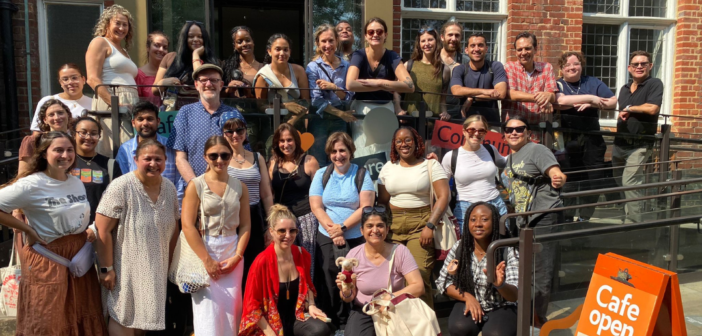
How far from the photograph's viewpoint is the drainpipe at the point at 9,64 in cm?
693

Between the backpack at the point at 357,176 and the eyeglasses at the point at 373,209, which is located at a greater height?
the backpack at the point at 357,176

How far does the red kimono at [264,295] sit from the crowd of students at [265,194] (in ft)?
0.03

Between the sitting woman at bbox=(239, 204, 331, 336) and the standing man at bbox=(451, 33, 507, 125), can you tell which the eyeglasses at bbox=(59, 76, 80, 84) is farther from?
the standing man at bbox=(451, 33, 507, 125)

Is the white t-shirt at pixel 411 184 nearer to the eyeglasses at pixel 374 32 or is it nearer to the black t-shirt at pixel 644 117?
the eyeglasses at pixel 374 32

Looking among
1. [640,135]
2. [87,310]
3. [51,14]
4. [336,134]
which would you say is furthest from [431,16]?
[87,310]

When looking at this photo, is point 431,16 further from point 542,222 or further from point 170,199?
point 170,199

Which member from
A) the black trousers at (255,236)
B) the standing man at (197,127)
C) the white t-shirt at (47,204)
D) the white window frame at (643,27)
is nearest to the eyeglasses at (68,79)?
the standing man at (197,127)

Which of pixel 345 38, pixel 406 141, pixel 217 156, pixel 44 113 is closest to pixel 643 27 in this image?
pixel 345 38

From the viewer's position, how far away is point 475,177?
4.93 meters

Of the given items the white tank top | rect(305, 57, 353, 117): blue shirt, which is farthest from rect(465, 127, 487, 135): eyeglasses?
the white tank top

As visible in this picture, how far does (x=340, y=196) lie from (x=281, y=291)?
→ 2.90 ft

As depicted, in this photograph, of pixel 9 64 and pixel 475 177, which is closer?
pixel 475 177

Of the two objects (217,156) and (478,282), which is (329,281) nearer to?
(478,282)

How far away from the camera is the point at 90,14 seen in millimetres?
7508
